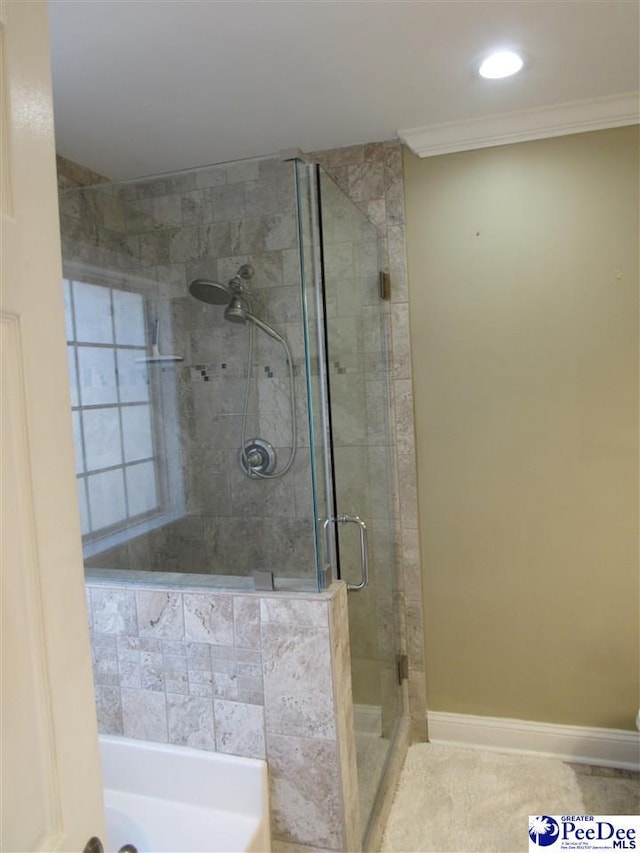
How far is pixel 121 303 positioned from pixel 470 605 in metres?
1.85

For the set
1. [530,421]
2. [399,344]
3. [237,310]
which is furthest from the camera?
[399,344]

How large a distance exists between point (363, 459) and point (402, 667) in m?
1.00

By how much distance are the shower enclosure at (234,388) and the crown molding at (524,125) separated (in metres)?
0.41

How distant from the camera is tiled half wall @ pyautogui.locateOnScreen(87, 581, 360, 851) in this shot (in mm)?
1729

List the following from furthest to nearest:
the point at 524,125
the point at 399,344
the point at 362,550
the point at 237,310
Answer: the point at 399,344
the point at 524,125
the point at 237,310
the point at 362,550

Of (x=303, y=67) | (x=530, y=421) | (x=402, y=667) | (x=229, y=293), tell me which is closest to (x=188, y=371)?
(x=229, y=293)

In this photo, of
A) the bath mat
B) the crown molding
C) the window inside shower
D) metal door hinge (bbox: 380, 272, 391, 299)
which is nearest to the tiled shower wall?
metal door hinge (bbox: 380, 272, 391, 299)

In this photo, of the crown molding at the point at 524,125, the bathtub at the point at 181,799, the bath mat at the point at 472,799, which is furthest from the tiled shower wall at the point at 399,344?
the bathtub at the point at 181,799

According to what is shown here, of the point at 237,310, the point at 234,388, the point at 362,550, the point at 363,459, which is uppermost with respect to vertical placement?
the point at 237,310

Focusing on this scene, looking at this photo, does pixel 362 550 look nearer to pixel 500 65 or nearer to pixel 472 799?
pixel 472 799

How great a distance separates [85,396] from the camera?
213cm

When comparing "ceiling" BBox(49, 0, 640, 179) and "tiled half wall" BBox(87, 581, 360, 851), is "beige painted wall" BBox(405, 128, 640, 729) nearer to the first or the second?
"ceiling" BBox(49, 0, 640, 179)

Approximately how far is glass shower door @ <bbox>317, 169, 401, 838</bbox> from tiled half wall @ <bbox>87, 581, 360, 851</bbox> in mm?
204

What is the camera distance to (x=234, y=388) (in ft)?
7.04
